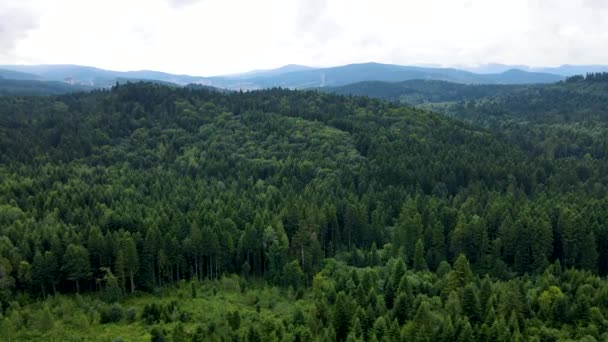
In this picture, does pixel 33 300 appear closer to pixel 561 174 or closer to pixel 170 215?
pixel 170 215

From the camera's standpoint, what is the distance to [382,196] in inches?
4409

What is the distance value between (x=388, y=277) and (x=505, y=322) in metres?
18.4

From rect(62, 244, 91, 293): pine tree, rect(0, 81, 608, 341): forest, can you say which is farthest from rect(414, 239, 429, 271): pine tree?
rect(62, 244, 91, 293): pine tree

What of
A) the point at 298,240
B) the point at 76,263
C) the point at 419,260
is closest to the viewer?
the point at 76,263

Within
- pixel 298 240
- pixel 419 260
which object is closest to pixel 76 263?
pixel 298 240

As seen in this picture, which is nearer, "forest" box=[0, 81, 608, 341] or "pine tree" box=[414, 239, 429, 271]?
"forest" box=[0, 81, 608, 341]

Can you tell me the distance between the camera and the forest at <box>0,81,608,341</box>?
200 ft

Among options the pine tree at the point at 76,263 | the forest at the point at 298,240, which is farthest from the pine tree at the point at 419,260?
the pine tree at the point at 76,263

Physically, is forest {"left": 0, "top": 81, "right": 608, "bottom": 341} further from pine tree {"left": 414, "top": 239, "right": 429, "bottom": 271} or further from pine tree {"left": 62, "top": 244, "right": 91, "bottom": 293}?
pine tree {"left": 414, "top": 239, "right": 429, "bottom": 271}

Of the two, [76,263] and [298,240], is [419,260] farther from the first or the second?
[76,263]

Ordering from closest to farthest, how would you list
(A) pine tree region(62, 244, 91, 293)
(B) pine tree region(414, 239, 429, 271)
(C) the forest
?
(C) the forest
(A) pine tree region(62, 244, 91, 293)
(B) pine tree region(414, 239, 429, 271)

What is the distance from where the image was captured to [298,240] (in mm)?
87875

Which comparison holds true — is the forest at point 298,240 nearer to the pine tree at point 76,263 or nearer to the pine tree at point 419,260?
the pine tree at point 76,263

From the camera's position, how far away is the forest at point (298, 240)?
6094 centimetres
